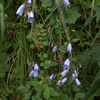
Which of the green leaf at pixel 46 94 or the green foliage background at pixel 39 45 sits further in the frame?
the green foliage background at pixel 39 45

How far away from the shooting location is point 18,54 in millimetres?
1492

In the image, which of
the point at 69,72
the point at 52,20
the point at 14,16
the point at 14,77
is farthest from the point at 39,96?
the point at 14,16

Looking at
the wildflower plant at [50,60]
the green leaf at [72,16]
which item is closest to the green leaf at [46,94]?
the wildflower plant at [50,60]

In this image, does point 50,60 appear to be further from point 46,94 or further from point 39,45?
point 46,94

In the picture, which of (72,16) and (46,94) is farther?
(72,16)

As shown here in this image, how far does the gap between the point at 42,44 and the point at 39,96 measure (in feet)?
2.00

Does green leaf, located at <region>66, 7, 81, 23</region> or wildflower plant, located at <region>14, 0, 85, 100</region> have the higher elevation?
green leaf, located at <region>66, 7, 81, 23</region>

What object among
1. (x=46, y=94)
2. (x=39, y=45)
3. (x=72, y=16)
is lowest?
(x=46, y=94)

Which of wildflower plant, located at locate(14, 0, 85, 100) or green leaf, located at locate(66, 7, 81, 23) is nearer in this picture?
wildflower plant, located at locate(14, 0, 85, 100)

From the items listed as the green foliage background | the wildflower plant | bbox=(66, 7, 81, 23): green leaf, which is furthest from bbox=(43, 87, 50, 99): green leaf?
bbox=(66, 7, 81, 23): green leaf

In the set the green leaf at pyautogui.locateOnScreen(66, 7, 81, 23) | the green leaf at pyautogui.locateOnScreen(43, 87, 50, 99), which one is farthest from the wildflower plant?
the green leaf at pyautogui.locateOnScreen(66, 7, 81, 23)

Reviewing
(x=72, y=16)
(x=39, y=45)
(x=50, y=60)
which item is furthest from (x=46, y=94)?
(x=72, y=16)

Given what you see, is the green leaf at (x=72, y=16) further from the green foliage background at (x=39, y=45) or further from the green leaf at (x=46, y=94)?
the green leaf at (x=46, y=94)

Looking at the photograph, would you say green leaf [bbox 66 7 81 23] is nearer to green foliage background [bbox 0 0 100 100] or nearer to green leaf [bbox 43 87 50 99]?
green foliage background [bbox 0 0 100 100]
